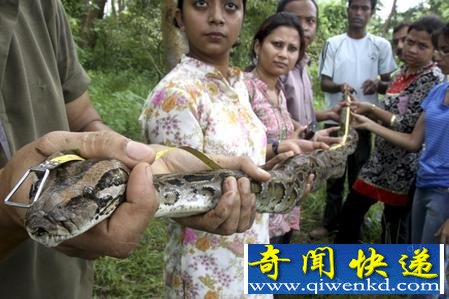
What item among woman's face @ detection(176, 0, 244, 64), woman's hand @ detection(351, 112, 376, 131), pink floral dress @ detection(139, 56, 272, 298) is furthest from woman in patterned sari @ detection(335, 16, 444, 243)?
pink floral dress @ detection(139, 56, 272, 298)

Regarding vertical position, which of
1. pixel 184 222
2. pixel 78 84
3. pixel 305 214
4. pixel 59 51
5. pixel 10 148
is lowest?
pixel 305 214

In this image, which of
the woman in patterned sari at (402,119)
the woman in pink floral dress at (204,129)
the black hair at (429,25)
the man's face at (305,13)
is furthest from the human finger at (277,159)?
the black hair at (429,25)

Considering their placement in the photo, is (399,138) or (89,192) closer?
(89,192)

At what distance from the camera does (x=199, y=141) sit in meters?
2.55

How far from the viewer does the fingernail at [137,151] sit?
157 centimetres

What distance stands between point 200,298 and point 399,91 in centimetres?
348

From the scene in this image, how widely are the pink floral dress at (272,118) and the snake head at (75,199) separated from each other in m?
2.18

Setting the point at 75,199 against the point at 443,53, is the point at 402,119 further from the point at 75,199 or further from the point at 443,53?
the point at 75,199

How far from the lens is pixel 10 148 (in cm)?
172

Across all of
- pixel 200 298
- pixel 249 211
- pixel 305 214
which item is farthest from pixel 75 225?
pixel 305 214

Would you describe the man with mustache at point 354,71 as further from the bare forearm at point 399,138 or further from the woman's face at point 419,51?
the bare forearm at point 399,138

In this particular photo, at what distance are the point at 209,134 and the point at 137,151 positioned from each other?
1038 millimetres

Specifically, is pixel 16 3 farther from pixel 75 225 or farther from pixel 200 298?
pixel 200 298

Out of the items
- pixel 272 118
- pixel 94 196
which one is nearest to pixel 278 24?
pixel 272 118
